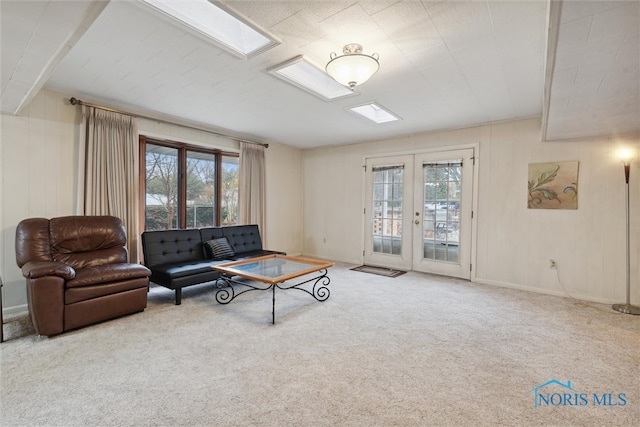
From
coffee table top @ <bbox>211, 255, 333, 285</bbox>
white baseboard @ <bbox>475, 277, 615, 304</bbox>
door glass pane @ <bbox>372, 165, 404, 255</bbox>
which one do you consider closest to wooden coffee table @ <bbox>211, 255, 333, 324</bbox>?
coffee table top @ <bbox>211, 255, 333, 285</bbox>

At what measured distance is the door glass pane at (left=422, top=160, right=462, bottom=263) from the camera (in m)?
4.70

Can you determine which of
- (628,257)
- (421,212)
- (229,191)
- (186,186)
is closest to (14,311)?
(186,186)

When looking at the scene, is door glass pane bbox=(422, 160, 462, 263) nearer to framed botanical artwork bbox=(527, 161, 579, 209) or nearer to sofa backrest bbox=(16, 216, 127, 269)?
framed botanical artwork bbox=(527, 161, 579, 209)

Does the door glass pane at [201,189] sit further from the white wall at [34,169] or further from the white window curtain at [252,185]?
the white wall at [34,169]

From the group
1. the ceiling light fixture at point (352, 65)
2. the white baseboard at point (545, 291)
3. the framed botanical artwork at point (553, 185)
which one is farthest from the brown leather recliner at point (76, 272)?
the framed botanical artwork at point (553, 185)

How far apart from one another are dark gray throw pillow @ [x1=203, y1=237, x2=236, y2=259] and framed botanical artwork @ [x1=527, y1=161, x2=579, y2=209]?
4.22m

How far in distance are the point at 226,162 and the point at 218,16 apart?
318cm

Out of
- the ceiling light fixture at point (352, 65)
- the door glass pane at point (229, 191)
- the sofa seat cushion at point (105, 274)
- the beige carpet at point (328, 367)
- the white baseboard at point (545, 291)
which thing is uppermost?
the ceiling light fixture at point (352, 65)

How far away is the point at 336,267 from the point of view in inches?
213

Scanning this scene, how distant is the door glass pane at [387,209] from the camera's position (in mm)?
5281

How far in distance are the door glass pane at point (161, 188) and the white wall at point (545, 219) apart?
3652 millimetres

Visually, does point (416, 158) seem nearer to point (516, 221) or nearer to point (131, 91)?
point (516, 221)

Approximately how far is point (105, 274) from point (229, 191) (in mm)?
2602

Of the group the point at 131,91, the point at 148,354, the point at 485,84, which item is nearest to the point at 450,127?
the point at 485,84
